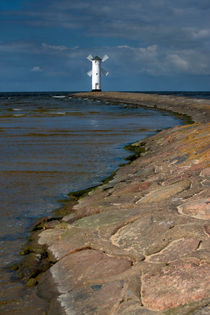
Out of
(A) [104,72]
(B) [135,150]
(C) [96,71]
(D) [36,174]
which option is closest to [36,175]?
(D) [36,174]

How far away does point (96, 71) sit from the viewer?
7744 centimetres

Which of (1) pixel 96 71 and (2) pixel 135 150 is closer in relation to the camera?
(2) pixel 135 150

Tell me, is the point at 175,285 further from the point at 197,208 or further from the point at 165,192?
the point at 165,192

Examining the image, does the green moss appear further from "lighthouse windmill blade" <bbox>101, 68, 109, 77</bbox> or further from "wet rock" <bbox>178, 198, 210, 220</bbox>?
"lighthouse windmill blade" <bbox>101, 68, 109, 77</bbox>

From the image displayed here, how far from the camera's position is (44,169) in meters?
9.88

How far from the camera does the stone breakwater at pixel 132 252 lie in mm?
3254

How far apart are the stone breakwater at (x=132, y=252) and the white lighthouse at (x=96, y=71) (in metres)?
72.0

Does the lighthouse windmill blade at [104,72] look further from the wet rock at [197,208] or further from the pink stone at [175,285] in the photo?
the pink stone at [175,285]

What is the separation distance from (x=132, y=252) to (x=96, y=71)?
75.3m

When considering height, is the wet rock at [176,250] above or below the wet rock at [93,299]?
above

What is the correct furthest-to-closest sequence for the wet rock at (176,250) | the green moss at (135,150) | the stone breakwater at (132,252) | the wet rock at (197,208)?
the green moss at (135,150)
the wet rock at (197,208)
the wet rock at (176,250)
the stone breakwater at (132,252)

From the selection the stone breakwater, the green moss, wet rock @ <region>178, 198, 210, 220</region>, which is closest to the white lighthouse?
the green moss

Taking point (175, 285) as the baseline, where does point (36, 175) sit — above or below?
below

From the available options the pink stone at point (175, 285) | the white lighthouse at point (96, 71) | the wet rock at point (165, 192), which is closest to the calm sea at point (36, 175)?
the pink stone at point (175, 285)
